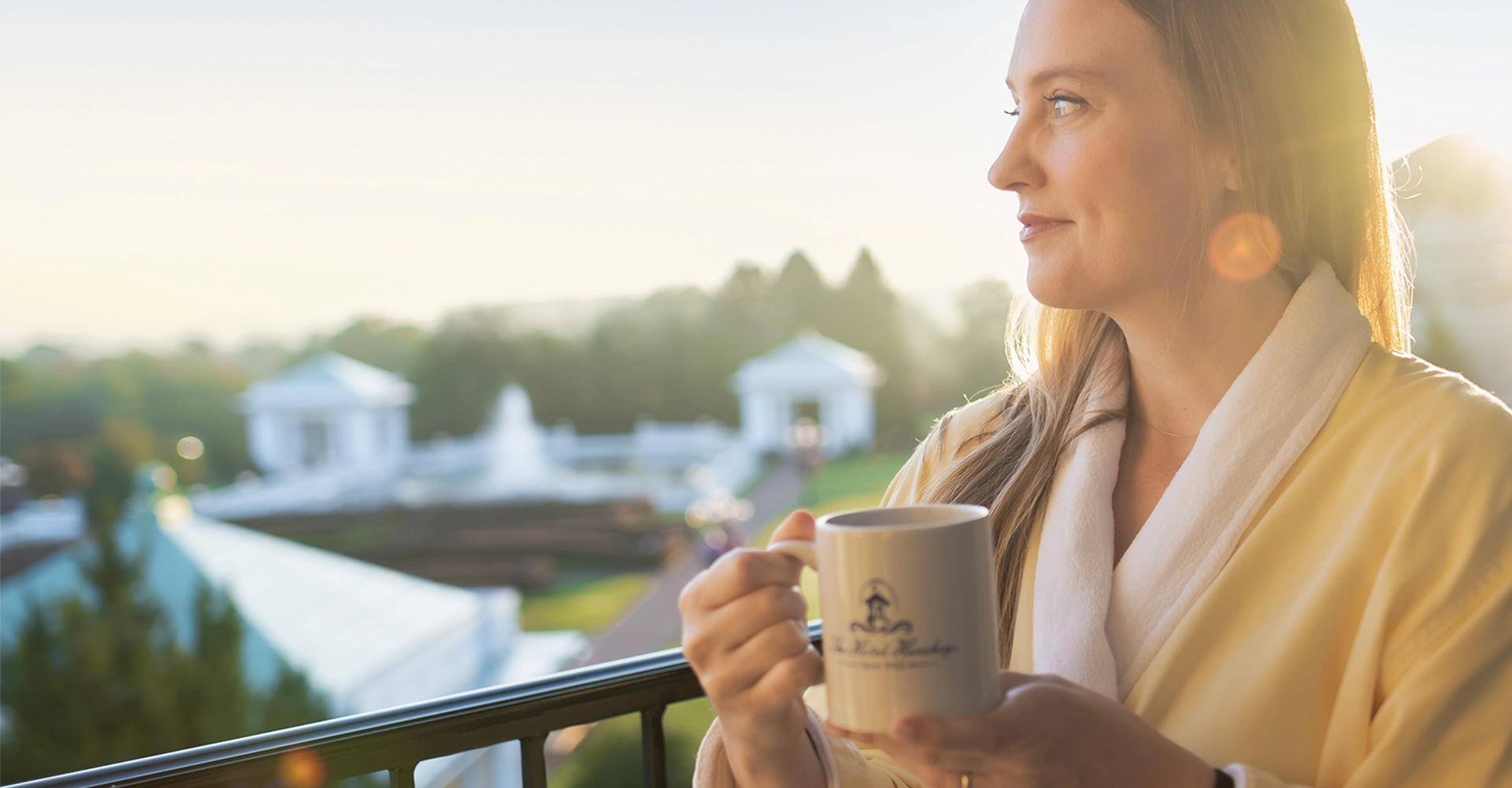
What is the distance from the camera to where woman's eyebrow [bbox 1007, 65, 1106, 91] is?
789mm

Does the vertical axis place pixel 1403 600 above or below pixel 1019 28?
below

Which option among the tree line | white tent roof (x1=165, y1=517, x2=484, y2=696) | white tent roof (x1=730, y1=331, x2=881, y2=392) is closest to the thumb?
white tent roof (x1=165, y1=517, x2=484, y2=696)

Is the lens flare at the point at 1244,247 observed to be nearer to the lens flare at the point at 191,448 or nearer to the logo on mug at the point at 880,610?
the logo on mug at the point at 880,610

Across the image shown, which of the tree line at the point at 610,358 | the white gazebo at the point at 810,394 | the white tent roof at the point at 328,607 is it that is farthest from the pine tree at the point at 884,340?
the white tent roof at the point at 328,607

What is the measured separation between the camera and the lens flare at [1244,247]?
0.84 metres

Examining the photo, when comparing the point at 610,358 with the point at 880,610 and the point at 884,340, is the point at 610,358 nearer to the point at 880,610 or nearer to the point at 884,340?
the point at 884,340

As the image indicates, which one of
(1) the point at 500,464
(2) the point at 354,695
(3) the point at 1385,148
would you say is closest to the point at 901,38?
(1) the point at 500,464

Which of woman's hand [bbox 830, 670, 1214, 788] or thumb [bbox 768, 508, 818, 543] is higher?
thumb [bbox 768, 508, 818, 543]

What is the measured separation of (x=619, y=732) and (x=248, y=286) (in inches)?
774

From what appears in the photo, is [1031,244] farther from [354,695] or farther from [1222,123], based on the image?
[354,695]

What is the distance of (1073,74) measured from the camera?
A: 79 centimetres

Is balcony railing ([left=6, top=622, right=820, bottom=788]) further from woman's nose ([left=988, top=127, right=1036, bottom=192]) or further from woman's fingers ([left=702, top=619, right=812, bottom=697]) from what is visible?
woman's nose ([left=988, top=127, right=1036, bottom=192])

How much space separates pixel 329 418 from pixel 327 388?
74 centimetres

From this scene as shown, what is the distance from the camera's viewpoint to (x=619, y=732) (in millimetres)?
14367
